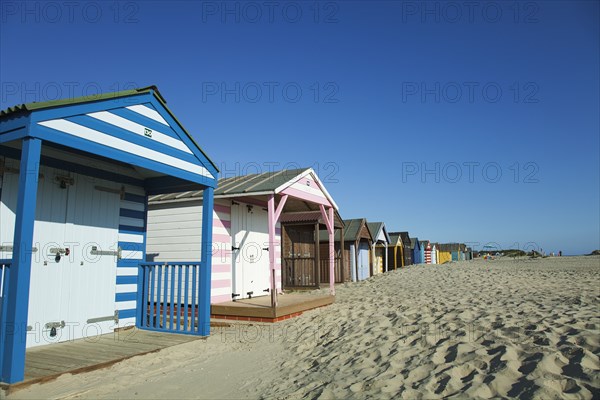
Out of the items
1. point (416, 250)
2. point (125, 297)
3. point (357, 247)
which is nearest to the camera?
point (125, 297)

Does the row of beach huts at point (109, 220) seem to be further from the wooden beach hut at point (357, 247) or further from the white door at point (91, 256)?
the wooden beach hut at point (357, 247)

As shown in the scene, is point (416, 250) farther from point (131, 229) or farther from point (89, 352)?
point (89, 352)

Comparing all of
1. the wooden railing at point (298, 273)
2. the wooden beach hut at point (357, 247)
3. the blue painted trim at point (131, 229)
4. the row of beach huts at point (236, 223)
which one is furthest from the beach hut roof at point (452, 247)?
the blue painted trim at point (131, 229)

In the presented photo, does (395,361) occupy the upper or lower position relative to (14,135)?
lower

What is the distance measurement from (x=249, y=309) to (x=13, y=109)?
5366 mm

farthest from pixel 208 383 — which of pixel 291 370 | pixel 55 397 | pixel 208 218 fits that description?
pixel 208 218

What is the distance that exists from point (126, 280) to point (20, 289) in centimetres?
313

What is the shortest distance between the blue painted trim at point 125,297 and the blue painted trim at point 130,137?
2551 mm

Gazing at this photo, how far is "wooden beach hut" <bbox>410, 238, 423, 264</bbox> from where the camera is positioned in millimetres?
38406

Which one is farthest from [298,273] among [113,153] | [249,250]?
[113,153]

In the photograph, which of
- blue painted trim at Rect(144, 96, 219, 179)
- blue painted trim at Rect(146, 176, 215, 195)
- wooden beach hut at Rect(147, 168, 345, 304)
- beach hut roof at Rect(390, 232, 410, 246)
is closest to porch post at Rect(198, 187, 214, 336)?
blue painted trim at Rect(146, 176, 215, 195)

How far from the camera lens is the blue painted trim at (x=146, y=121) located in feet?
18.5

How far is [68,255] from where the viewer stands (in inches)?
240

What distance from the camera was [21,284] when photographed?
4031mm
